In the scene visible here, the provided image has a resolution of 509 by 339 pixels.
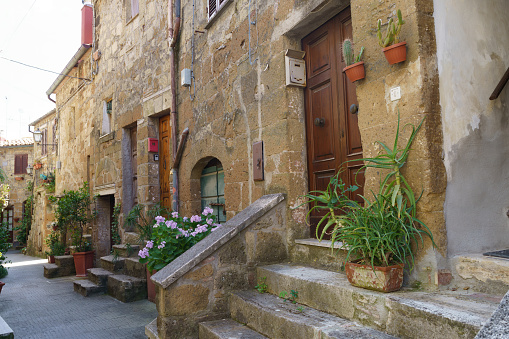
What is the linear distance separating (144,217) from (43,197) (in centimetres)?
918

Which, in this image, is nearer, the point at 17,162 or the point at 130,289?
the point at 130,289

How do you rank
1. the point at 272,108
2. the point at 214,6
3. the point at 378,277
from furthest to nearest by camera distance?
the point at 214,6
the point at 272,108
the point at 378,277

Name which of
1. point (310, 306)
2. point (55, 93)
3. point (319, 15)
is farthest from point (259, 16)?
point (55, 93)

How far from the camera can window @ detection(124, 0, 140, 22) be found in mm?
7801

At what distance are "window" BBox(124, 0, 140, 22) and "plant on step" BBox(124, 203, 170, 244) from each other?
3783 mm

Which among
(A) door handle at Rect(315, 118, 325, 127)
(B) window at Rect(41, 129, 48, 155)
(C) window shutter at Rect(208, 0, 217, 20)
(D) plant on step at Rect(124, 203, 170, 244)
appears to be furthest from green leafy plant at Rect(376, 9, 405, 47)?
(B) window at Rect(41, 129, 48, 155)

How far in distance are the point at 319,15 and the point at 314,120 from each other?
965 mm

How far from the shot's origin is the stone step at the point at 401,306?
1.95m

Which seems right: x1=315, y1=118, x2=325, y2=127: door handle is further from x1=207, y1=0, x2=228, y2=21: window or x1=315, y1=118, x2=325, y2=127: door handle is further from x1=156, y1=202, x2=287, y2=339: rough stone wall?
x1=207, y1=0, x2=228, y2=21: window

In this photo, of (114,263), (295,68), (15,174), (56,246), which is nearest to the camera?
(295,68)

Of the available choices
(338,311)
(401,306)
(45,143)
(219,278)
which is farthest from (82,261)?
(45,143)

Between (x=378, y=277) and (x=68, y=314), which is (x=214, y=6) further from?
(x=68, y=314)

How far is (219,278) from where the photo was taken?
3.40 meters

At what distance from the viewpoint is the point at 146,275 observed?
596 centimetres
